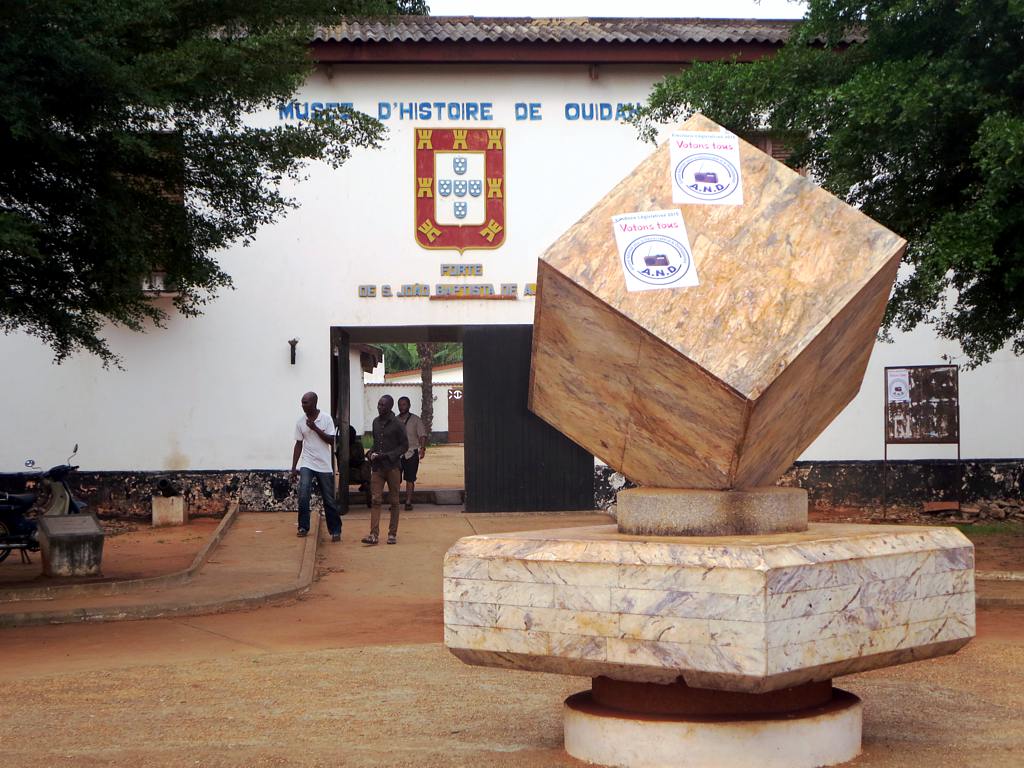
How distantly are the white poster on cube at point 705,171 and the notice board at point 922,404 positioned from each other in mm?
12311

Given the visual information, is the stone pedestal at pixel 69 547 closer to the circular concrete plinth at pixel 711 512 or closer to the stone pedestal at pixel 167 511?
the stone pedestal at pixel 167 511

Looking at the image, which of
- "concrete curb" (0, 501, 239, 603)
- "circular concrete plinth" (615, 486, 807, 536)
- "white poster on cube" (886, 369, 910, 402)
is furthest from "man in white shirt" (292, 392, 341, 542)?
"circular concrete plinth" (615, 486, 807, 536)

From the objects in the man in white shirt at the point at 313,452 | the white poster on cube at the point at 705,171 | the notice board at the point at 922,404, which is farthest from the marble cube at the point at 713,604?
the notice board at the point at 922,404

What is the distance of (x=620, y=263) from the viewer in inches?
201

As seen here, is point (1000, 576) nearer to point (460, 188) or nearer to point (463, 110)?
point (460, 188)

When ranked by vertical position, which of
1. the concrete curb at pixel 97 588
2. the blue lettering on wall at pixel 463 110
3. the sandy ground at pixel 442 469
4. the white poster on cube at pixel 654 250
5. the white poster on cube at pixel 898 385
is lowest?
the concrete curb at pixel 97 588

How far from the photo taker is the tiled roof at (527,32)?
55.3 ft

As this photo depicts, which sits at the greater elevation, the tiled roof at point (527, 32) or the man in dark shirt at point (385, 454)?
the tiled roof at point (527, 32)

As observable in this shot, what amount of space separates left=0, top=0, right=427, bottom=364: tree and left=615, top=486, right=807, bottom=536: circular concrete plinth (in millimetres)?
5092

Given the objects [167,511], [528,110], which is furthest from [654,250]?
[167,511]

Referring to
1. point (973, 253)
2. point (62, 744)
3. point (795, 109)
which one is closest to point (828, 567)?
point (62, 744)

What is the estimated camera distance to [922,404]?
1692 cm

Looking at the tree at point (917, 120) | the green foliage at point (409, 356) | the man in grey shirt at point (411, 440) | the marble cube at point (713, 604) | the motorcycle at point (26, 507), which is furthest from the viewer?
the green foliage at point (409, 356)

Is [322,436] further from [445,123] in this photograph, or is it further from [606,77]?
[606,77]
